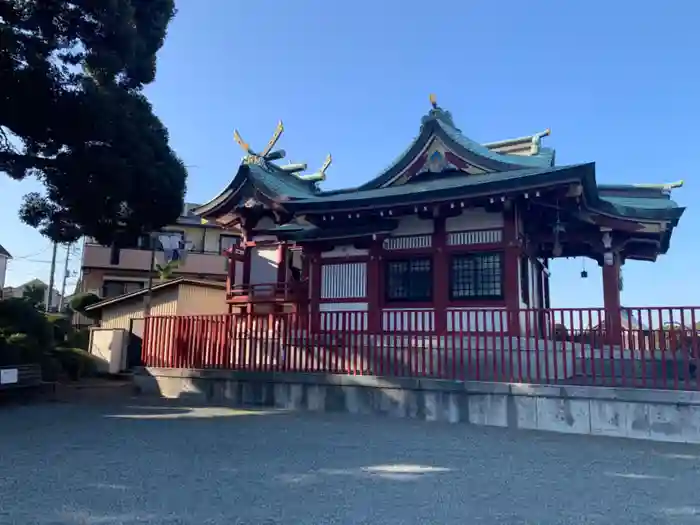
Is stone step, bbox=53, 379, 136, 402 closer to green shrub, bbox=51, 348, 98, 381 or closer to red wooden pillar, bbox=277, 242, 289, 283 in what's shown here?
green shrub, bbox=51, 348, 98, 381

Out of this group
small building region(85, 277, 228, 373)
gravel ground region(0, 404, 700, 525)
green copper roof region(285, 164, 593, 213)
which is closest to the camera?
gravel ground region(0, 404, 700, 525)

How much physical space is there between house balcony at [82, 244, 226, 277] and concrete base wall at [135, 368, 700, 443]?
17994 millimetres

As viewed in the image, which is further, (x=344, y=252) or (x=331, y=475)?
(x=344, y=252)

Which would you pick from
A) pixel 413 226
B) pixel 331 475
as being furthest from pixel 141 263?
pixel 331 475

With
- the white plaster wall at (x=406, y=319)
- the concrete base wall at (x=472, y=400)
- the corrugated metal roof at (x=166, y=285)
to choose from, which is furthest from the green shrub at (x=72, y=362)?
the white plaster wall at (x=406, y=319)

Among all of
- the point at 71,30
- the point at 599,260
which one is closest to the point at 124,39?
the point at 71,30

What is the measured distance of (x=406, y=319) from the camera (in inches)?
439

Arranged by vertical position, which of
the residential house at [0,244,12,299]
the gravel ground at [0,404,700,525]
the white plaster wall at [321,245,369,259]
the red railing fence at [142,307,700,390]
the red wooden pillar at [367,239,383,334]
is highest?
the residential house at [0,244,12,299]

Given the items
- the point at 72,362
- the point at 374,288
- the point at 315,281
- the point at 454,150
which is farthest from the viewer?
the point at 72,362

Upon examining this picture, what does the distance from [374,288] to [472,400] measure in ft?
12.5

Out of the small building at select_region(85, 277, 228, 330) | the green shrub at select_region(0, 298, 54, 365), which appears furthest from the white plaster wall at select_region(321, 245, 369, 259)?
the small building at select_region(85, 277, 228, 330)

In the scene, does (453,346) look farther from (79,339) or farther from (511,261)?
(79,339)

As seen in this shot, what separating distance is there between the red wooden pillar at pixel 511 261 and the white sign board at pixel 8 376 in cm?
996

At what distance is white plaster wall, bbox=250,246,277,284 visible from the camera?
1461 centimetres
